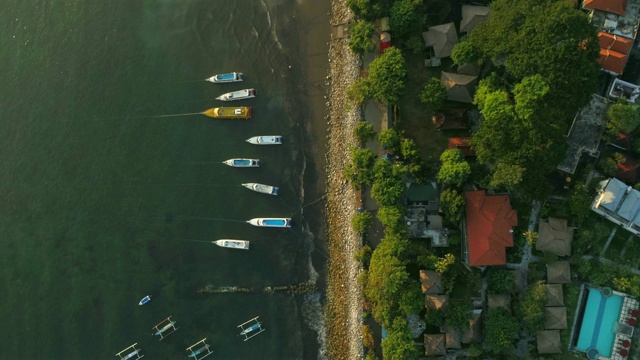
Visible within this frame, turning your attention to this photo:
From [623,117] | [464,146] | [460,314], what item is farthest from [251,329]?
[623,117]

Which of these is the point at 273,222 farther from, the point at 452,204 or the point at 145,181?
the point at 452,204

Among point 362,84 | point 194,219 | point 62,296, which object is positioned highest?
point 362,84

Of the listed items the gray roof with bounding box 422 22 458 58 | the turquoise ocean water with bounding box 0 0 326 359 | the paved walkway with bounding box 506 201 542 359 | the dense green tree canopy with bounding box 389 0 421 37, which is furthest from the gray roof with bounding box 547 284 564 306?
the dense green tree canopy with bounding box 389 0 421 37

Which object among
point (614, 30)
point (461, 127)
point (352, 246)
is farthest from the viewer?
point (352, 246)

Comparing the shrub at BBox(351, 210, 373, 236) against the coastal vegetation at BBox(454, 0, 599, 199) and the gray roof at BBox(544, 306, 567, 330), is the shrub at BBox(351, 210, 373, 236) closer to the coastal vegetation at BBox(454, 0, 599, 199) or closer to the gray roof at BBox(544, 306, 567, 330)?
the coastal vegetation at BBox(454, 0, 599, 199)

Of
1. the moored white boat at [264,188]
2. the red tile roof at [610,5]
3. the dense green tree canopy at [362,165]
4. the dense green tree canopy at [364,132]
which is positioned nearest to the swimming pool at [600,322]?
the dense green tree canopy at [362,165]

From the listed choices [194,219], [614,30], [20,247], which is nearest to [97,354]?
[20,247]

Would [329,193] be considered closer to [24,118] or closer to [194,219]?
[194,219]
